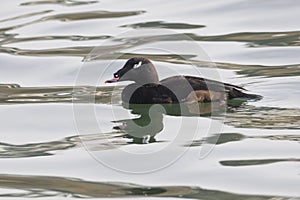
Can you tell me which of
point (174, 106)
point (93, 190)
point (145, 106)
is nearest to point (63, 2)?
point (145, 106)

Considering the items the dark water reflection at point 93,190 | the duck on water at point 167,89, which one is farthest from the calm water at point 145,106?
the duck on water at point 167,89

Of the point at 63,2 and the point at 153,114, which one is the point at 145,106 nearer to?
the point at 153,114

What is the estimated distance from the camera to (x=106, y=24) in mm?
14008

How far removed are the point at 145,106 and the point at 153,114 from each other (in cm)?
26

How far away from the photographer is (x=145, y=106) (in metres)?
9.54

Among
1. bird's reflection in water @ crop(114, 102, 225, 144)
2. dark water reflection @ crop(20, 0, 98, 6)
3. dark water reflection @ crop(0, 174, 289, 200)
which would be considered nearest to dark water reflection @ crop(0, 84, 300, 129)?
bird's reflection in water @ crop(114, 102, 225, 144)

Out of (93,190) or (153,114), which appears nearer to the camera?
(93,190)

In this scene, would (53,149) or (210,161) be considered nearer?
(210,161)

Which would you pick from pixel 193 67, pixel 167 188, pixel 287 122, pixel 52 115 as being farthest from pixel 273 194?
pixel 193 67

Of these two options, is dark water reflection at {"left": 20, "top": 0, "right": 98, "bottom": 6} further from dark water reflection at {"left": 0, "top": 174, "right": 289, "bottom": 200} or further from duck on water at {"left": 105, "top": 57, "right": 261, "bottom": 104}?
dark water reflection at {"left": 0, "top": 174, "right": 289, "bottom": 200}

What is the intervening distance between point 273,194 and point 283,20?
712cm

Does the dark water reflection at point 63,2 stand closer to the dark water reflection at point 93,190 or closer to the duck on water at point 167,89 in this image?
the duck on water at point 167,89

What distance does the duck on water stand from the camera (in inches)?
371

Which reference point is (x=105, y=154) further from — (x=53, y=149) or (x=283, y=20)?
(x=283, y=20)
